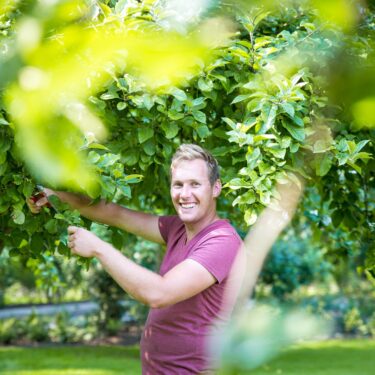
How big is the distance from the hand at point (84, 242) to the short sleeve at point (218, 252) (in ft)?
1.21

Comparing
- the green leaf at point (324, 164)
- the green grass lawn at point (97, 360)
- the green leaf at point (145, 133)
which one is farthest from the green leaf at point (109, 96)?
the green grass lawn at point (97, 360)

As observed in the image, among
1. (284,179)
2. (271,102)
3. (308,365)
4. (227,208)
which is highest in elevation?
(271,102)

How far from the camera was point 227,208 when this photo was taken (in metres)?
5.39

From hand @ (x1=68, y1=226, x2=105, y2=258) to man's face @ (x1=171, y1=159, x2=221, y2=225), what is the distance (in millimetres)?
513

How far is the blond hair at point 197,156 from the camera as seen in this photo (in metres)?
2.70

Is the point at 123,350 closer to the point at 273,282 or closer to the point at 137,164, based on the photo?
the point at 273,282

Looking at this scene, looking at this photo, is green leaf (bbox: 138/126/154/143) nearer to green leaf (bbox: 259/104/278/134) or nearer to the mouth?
the mouth

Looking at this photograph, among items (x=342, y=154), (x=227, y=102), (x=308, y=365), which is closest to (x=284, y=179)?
(x=342, y=154)

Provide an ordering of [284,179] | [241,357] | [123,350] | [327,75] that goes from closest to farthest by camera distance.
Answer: [241,357]
[327,75]
[284,179]
[123,350]

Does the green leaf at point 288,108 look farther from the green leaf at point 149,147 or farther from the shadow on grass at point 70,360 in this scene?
the shadow on grass at point 70,360

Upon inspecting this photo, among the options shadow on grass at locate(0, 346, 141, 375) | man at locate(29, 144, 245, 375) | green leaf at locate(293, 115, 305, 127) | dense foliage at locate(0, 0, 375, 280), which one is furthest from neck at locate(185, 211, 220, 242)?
shadow on grass at locate(0, 346, 141, 375)

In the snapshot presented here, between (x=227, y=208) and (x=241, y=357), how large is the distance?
5.10 meters

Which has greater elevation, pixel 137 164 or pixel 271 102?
pixel 271 102

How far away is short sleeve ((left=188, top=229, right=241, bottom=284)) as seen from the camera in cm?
242
